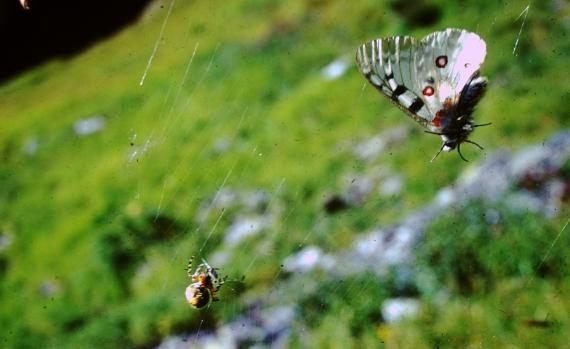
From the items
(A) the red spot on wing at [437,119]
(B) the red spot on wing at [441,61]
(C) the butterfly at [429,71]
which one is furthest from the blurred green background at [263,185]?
(B) the red spot on wing at [441,61]

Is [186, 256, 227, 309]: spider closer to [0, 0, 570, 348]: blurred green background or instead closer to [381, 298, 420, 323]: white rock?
[0, 0, 570, 348]: blurred green background

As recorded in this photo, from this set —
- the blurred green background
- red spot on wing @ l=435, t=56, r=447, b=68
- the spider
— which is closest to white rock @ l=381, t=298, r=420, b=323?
the blurred green background

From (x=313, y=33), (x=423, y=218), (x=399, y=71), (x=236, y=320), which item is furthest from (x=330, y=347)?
(x=313, y=33)

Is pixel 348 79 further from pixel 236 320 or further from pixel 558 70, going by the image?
pixel 236 320

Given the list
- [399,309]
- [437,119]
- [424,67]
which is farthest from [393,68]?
[399,309]

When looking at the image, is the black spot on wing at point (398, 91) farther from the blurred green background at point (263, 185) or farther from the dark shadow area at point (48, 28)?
the dark shadow area at point (48, 28)

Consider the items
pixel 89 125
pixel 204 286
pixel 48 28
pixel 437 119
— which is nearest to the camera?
pixel 437 119

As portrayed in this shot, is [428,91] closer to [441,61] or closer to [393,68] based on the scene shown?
[441,61]
